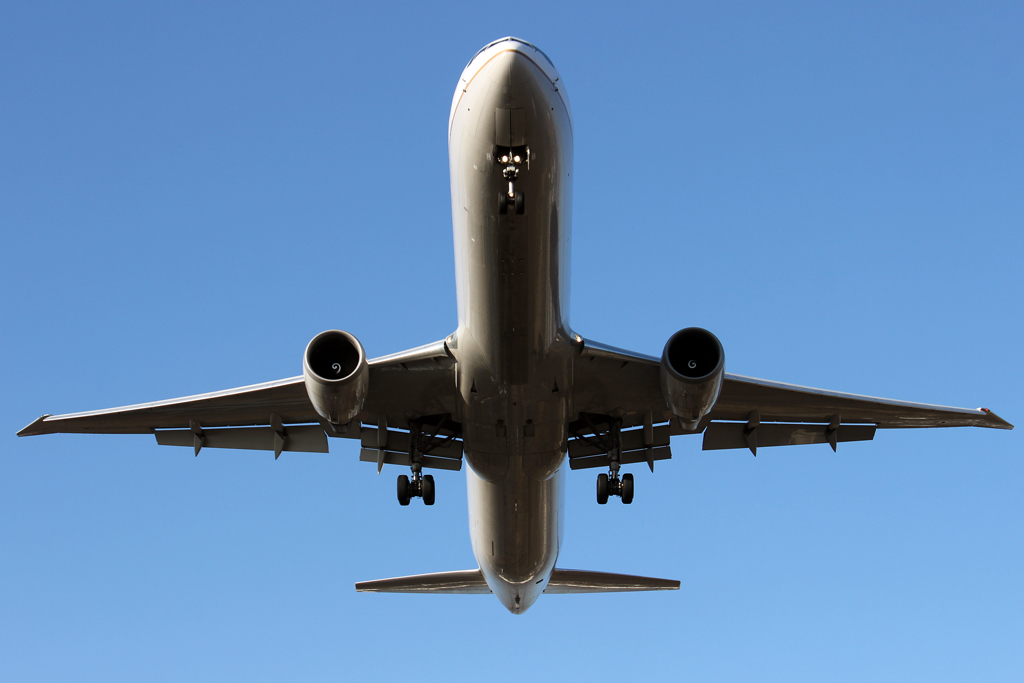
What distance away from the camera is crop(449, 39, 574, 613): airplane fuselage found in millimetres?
13625

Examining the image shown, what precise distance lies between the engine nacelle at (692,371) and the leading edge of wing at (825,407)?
9.36 ft

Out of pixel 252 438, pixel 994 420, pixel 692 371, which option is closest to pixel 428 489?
pixel 252 438

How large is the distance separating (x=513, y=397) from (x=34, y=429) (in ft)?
32.3

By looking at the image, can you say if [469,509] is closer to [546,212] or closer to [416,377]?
[416,377]

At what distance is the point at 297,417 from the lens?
1984 centimetres

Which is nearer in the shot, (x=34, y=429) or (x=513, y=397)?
(x=513, y=397)

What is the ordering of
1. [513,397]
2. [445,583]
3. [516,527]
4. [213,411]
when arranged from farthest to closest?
[445,583] < [516,527] < [213,411] < [513,397]

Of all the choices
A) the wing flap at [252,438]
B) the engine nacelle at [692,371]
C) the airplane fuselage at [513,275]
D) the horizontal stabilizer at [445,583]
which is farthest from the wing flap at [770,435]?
the wing flap at [252,438]

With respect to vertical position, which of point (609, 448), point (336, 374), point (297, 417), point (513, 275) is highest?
point (513, 275)

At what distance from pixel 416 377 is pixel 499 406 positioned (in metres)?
1.75

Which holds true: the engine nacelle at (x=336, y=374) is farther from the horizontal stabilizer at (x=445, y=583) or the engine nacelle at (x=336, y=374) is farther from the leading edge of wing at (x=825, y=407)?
the horizontal stabilizer at (x=445, y=583)

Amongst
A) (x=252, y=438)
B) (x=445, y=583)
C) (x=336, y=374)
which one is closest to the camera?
(x=336, y=374)

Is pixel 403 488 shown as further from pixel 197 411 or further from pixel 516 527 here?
pixel 197 411

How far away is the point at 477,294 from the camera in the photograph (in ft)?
50.2
